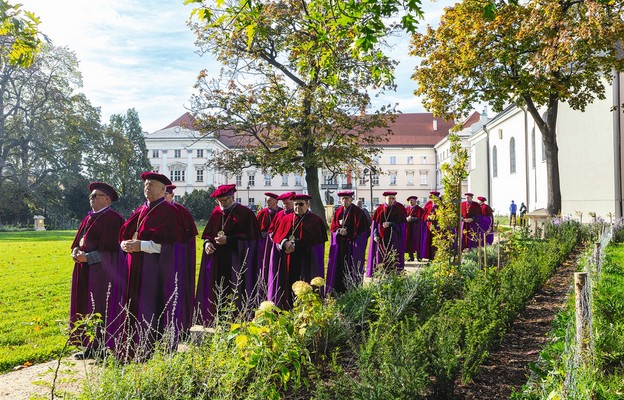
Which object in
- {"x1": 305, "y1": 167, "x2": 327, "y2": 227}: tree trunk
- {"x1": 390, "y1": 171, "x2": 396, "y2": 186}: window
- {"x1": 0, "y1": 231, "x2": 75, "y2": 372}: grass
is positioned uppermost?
{"x1": 390, "y1": 171, "x2": 396, "y2": 186}: window

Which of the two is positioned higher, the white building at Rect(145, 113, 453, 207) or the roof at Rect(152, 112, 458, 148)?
the roof at Rect(152, 112, 458, 148)

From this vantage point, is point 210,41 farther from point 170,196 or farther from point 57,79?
point 57,79

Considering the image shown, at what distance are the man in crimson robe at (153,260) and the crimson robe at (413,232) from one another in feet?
35.5

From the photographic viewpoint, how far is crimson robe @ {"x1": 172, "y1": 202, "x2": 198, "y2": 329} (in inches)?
261

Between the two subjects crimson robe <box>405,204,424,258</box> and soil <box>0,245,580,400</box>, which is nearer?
soil <box>0,245,580,400</box>

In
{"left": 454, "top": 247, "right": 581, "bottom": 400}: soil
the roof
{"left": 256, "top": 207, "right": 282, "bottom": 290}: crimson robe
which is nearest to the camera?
{"left": 454, "top": 247, "right": 581, "bottom": 400}: soil

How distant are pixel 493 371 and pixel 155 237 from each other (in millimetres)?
3760

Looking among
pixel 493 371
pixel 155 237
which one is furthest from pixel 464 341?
pixel 155 237

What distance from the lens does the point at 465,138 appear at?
6806 cm

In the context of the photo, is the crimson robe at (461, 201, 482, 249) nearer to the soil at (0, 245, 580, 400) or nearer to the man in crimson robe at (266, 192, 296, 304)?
the soil at (0, 245, 580, 400)

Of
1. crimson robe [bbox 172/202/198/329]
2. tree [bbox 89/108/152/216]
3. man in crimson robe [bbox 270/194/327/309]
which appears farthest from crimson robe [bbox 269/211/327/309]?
tree [bbox 89/108/152/216]

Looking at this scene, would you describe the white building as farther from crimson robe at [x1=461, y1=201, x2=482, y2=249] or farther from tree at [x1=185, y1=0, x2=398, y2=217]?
crimson robe at [x1=461, y1=201, x2=482, y2=249]

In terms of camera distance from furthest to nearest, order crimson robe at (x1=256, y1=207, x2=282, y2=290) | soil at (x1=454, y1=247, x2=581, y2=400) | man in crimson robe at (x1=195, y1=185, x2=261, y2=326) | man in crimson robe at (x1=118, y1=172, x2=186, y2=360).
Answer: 1. crimson robe at (x1=256, y1=207, x2=282, y2=290)
2. man in crimson robe at (x1=195, y1=185, x2=261, y2=326)
3. man in crimson robe at (x1=118, y1=172, x2=186, y2=360)
4. soil at (x1=454, y1=247, x2=581, y2=400)

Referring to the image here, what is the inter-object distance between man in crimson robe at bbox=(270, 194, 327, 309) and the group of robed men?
0.02m
